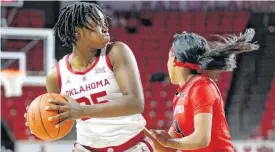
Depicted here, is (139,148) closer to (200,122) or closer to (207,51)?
(200,122)

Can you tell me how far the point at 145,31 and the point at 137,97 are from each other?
632 cm

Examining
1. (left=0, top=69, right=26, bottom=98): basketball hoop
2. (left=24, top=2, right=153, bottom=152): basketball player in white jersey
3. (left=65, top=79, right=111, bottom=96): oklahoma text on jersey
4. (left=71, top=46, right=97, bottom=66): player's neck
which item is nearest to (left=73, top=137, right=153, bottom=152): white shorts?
(left=24, top=2, right=153, bottom=152): basketball player in white jersey

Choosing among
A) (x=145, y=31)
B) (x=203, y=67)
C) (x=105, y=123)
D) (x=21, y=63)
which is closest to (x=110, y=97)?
(x=105, y=123)

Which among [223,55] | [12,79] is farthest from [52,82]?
[12,79]

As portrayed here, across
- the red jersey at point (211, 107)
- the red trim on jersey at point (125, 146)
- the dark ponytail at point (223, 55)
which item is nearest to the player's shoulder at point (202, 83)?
the red jersey at point (211, 107)

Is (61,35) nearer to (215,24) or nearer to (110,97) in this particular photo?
(110,97)

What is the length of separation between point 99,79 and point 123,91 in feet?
0.42

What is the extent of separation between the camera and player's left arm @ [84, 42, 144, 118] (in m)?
2.46

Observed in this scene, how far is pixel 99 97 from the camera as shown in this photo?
2586 millimetres

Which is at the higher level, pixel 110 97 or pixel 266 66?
pixel 110 97

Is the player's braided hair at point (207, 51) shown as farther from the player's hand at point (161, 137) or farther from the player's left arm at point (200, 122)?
the player's hand at point (161, 137)

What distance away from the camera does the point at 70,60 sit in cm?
270

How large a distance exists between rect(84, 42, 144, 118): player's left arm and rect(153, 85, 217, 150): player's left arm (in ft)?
0.89

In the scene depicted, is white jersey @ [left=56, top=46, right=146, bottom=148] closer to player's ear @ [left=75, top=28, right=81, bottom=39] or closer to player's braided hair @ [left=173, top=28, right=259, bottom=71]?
player's ear @ [left=75, top=28, right=81, bottom=39]
